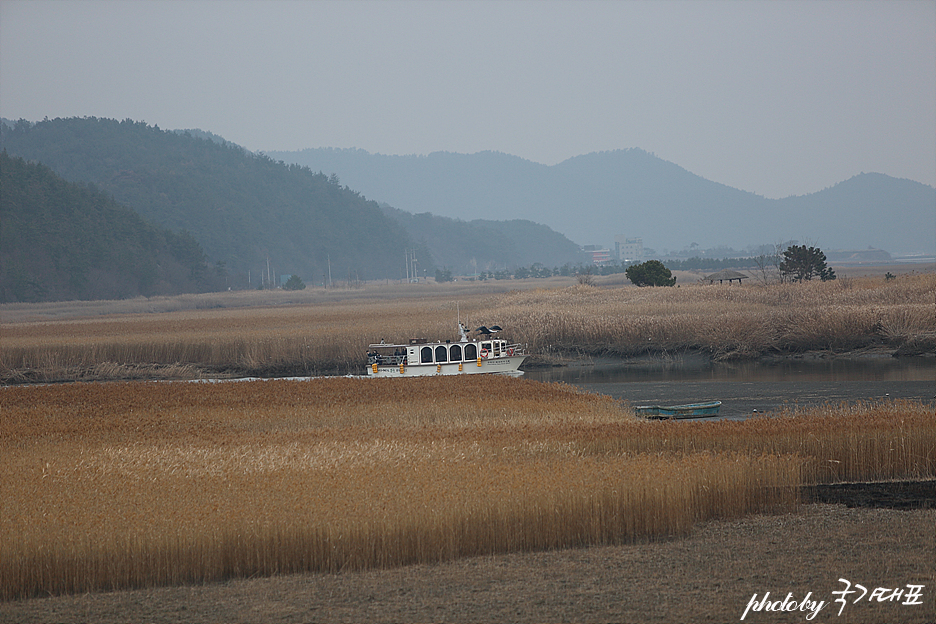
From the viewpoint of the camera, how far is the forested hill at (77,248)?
470ft

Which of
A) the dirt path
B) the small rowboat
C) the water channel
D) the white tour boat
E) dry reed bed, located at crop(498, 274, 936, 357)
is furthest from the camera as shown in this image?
dry reed bed, located at crop(498, 274, 936, 357)

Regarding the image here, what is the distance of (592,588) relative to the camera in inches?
449

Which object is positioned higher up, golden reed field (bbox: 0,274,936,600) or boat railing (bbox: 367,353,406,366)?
boat railing (bbox: 367,353,406,366)

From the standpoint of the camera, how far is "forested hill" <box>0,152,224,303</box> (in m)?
143

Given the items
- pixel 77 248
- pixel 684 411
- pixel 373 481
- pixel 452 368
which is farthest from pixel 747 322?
pixel 77 248

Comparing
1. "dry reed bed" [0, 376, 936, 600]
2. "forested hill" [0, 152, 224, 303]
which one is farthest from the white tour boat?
"forested hill" [0, 152, 224, 303]

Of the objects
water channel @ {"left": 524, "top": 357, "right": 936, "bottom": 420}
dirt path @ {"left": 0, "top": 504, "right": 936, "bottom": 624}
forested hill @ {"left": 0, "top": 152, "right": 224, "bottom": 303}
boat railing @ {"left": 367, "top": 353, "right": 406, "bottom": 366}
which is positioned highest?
forested hill @ {"left": 0, "top": 152, "right": 224, "bottom": 303}

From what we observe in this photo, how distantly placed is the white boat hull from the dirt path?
24.6m

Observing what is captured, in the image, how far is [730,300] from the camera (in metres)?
56.4

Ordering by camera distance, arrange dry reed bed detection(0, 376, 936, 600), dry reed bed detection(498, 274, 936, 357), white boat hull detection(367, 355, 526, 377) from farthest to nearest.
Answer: dry reed bed detection(498, 274, 936, 357) → white boat hull detection(367, 355, 526, 377) → dry reed bed detection(0, 376, 936, 600)

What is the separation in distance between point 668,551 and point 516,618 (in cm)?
330

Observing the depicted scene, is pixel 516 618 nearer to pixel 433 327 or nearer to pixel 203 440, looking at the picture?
pixel 203 440

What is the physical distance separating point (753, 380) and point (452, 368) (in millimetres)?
12154

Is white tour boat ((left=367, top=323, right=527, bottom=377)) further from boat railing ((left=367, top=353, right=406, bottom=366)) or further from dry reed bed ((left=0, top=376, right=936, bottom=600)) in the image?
dry reed bed ((left=0, top=376, right=936, bottom=600))
